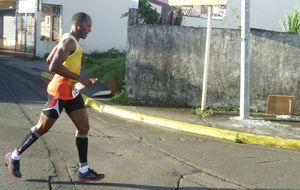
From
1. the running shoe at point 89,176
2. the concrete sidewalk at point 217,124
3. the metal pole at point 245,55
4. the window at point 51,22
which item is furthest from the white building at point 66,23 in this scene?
the running shoe at point 89,176

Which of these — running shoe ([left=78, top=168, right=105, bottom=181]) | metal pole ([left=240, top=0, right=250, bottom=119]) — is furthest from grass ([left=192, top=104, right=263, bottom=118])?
running shoe ([left=78, top=168, right=105, bottom=181])

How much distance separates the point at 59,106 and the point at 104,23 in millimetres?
19637

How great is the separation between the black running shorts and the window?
19017 millimetres

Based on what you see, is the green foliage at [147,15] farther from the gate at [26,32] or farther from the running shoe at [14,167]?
the gate at [26,32]

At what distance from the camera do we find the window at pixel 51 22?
2444 cm

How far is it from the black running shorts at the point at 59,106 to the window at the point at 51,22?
62.4ft

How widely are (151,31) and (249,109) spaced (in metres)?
2.61

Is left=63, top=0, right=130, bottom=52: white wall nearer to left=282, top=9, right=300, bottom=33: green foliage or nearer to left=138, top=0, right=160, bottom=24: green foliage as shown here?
left=138, top=0, right=160, bottom=24: green foliage

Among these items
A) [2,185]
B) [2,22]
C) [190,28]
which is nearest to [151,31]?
[190,28]

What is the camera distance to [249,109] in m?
→ 10.5

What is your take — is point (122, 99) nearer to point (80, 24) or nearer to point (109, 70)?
point (109, 70)

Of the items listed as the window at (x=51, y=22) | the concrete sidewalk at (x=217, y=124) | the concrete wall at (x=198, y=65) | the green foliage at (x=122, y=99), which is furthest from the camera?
the window at (x=51, y=22)

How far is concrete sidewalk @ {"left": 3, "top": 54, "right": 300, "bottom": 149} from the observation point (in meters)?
8.27

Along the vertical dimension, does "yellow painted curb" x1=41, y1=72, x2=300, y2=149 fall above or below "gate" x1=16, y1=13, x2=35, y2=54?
→ below
